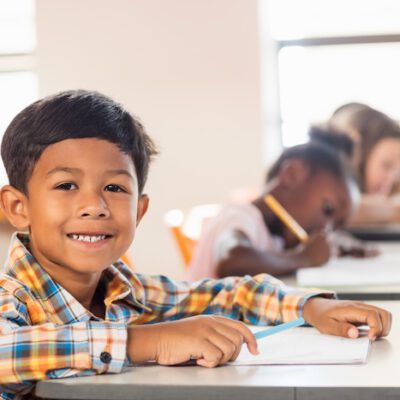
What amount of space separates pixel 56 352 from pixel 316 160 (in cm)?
176

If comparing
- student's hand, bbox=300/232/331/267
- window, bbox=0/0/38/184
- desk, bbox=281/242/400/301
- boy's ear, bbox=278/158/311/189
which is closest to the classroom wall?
window, bbox=0/0/38/184

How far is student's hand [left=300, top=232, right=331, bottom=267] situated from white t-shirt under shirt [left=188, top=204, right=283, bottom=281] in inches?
5.6

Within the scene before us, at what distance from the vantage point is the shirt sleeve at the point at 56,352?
1074mm

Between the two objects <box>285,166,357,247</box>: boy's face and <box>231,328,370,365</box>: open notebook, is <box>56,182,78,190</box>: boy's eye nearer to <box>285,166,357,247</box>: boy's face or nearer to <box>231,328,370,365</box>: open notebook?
<box>231,328,370,365</box>: open notebook

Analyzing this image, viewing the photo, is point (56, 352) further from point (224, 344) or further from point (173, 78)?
point (173, 78)

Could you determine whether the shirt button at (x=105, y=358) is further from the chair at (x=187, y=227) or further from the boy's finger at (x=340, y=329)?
the chair at (x=187, y=227)

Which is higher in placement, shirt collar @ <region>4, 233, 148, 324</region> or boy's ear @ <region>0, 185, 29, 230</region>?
boy's ear @ <region>0, 185, 29, 230</region>

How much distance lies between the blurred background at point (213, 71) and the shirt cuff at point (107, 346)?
11.4ft

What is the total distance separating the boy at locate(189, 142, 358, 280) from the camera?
7.62 feet

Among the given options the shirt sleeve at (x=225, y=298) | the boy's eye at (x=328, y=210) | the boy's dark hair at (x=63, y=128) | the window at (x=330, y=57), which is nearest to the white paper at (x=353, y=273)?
the boy's eye at (x=328, y=210)

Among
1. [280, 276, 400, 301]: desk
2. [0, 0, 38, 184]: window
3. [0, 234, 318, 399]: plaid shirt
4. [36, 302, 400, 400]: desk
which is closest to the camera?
[36, 302, 400, 400]: desk

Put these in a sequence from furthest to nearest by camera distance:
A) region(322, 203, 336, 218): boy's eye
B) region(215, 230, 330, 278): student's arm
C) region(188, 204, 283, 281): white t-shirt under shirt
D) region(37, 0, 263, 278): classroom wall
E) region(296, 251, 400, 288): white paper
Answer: region(37, 0, 263, 278): classroom wall → region(322, 203, 336, 218): boy's eye → region(188, 204, 283, 281): white t-shirt under shirt → region(215, 230, 330, 278): student's arm → region(296, 251, 400, 288): white paper

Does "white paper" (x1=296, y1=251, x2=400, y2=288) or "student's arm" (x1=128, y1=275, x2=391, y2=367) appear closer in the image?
"student's arm" (x1=128, y1=275, x2=391, y2=367)

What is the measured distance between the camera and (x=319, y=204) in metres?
2.63
